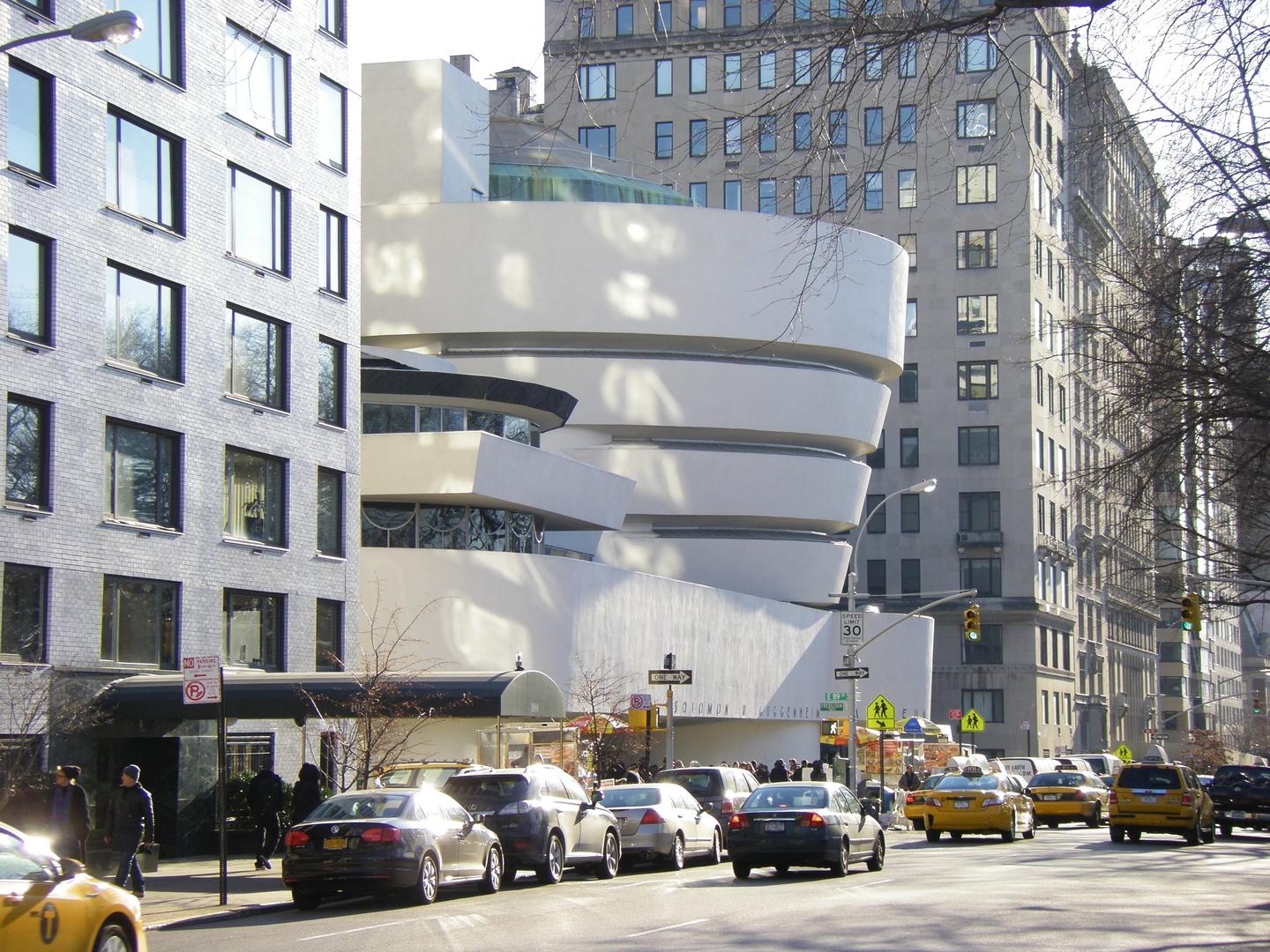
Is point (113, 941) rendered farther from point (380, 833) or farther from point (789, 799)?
point (789, 799)

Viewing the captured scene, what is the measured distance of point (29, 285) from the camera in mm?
27328

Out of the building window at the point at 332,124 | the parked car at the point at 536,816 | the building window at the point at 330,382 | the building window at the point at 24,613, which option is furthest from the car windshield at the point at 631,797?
the building window at the point at 332,124

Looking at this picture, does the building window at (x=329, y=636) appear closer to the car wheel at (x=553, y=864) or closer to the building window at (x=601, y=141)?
the car wheel at (x=553, y=864)

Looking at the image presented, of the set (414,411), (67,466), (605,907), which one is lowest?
(605,907)

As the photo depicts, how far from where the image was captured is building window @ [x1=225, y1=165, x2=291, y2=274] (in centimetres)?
3312

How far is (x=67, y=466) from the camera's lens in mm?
27766

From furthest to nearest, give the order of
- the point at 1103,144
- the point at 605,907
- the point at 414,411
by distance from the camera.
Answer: the point at 414,411
the point at 605,907
the point at 1103,144

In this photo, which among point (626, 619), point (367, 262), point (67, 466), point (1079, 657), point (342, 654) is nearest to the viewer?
point (67, 466)

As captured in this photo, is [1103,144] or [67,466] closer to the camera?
[1103,144]

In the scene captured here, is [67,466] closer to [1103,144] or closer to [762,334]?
[1103,144]

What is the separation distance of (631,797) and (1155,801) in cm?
1246

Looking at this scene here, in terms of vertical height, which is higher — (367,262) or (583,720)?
(367,262)

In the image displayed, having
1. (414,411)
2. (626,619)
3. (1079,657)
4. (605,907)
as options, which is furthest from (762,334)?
(1079,657)

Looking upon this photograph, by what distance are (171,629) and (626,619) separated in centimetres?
1983
